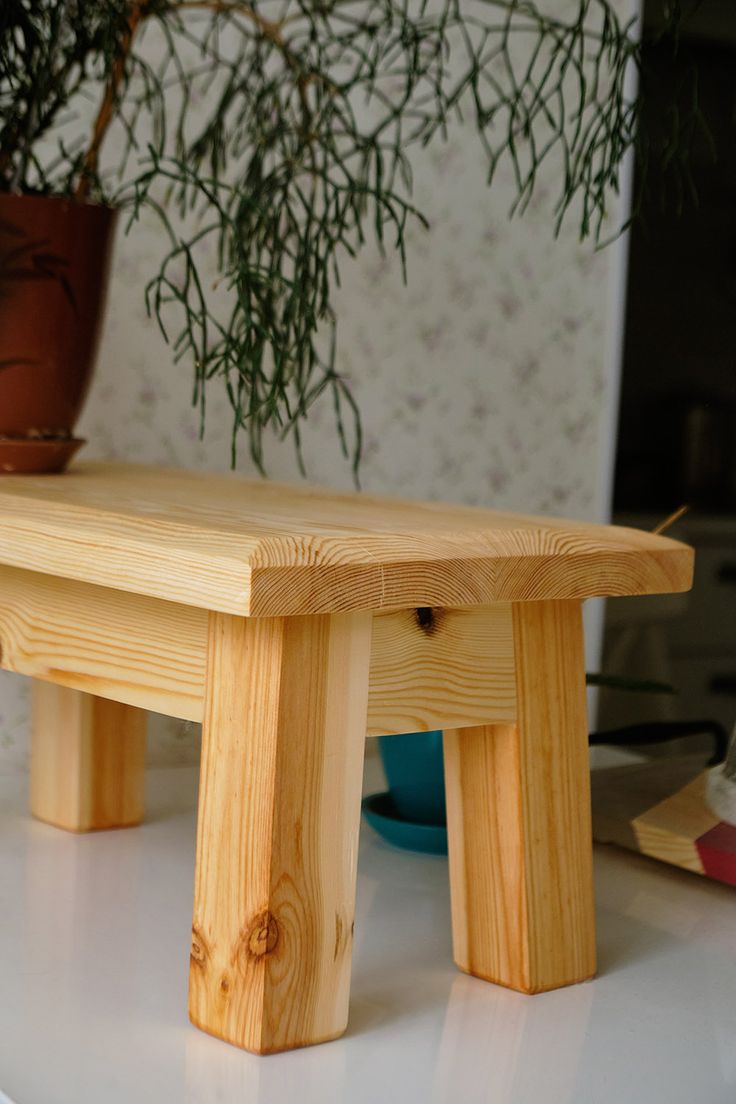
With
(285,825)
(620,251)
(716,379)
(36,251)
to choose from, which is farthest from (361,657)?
(716,379)

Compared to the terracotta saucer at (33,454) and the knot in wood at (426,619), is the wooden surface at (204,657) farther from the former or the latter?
the terracotta saucer at (33,454)

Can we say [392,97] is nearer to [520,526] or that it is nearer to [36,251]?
[36,251]

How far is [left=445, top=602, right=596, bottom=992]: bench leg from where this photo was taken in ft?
2.72

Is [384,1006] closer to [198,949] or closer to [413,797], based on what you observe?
[198,949]

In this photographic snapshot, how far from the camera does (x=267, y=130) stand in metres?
1.46

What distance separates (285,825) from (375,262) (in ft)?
3.41

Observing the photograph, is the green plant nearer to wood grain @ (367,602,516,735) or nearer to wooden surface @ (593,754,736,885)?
wood grain @ (367,602,516,735)

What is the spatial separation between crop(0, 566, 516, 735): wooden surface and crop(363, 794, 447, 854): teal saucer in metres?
0.36

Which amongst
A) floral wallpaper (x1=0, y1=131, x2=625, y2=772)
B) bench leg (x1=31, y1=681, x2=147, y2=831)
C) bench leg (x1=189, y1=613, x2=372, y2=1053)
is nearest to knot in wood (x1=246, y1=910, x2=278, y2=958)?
bench leg (x1=189, y1=613, x2=372, y2=1053)

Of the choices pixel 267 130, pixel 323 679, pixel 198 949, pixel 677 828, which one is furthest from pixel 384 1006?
pixel 267 130

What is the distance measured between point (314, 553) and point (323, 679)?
8 centimetres

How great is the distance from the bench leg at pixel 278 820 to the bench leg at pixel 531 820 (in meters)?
0.13

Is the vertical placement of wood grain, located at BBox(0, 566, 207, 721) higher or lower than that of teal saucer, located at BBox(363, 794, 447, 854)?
higher

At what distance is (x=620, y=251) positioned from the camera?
185 cm
